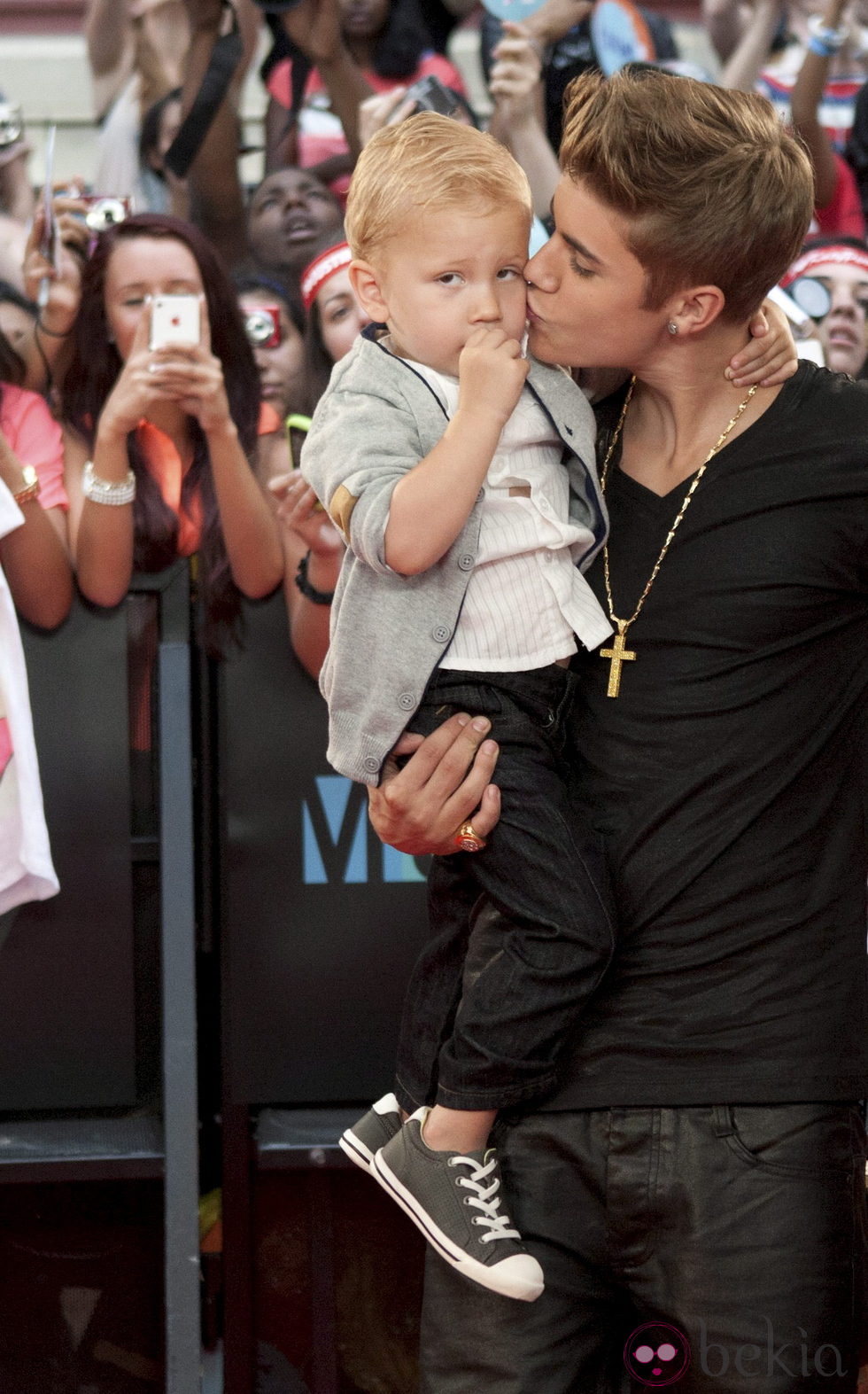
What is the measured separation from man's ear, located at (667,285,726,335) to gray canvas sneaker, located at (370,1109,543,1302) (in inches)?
34.4

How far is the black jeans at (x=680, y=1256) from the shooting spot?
4.79 ft

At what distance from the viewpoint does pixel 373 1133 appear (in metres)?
1.71

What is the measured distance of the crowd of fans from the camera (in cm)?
261

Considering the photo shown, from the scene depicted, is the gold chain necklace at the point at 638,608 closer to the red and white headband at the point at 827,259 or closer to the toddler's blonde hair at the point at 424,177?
the toddler's blonde hair at the point at 424,177

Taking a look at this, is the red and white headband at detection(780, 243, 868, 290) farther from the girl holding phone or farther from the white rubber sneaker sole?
the white rubber sneaker sole

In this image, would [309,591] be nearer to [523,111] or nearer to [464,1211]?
[464,1211]

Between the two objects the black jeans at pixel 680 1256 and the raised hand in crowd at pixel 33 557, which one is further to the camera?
the raised hand in crowd at pixel 33 557

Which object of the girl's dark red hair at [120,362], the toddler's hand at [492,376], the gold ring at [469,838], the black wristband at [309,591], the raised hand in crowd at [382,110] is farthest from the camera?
the raised hand in crowd at [382,110]

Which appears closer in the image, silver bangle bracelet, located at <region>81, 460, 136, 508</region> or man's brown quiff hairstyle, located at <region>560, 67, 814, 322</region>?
man's brown quiff hairstyle, located at <region>560, 67, 814, 322</region>

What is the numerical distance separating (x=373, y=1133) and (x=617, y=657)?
613mm

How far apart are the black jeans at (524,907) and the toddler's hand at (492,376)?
0.97 feet

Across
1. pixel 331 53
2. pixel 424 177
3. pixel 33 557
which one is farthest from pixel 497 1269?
pixel 331 53

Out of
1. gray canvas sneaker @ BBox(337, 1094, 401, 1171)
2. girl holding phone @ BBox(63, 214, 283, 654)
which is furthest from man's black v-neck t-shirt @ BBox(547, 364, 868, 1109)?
girl holding phone @ BBox(63, 214, 283, 654)

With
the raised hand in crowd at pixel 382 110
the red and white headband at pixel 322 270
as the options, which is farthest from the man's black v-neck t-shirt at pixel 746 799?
the raised hand in crowd at pixel 382 110
